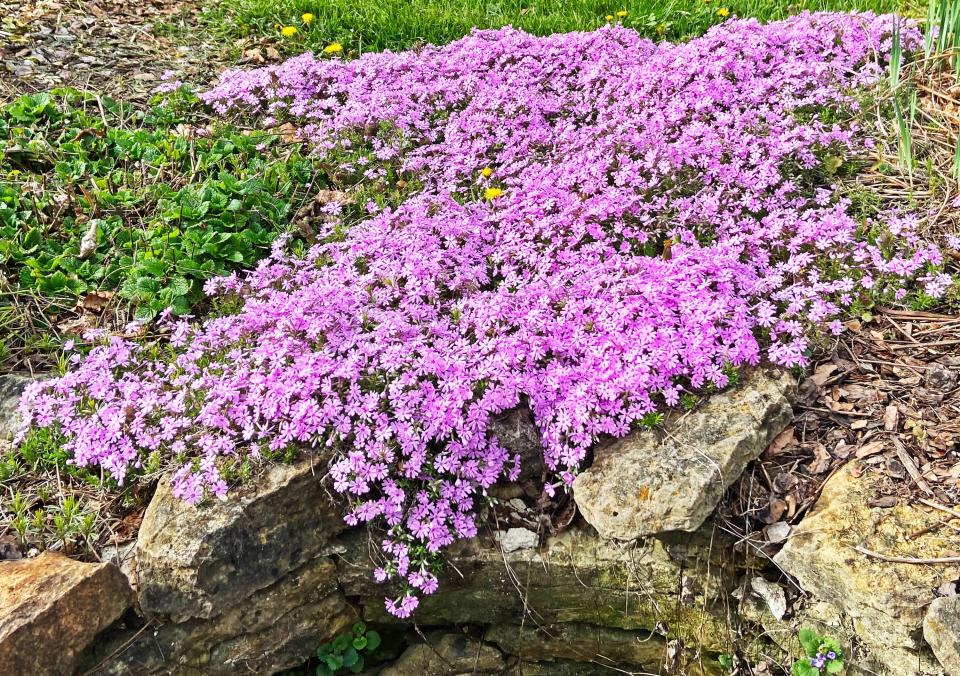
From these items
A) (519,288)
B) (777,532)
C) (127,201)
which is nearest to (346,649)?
(519,288)

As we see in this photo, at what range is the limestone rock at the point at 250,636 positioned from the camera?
310cm

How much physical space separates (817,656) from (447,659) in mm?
1740

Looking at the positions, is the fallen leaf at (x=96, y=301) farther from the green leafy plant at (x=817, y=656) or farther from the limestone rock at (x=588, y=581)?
the green leafy plant at (x=817, y=656)

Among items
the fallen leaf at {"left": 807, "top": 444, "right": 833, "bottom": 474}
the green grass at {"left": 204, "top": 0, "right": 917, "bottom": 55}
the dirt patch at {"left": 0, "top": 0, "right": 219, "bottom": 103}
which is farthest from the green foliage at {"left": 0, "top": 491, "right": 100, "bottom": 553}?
the green grass at {"left": 204, "top": 0, "right": 917, "bottom": 55}

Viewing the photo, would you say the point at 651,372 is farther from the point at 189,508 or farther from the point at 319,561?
the point at 189,508

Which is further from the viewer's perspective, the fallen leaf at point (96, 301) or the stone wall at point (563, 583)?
the fallen leaf at point (96, 301)

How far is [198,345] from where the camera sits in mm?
3818

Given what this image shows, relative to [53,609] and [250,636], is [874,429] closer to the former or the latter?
[250,636]

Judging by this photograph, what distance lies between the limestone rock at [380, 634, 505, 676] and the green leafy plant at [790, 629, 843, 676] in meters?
1.44

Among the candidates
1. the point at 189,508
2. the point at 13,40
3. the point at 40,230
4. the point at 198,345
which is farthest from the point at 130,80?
the point at 189,508

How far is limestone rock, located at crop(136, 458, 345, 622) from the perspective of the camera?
3096 mm

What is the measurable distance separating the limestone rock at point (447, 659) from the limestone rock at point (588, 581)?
0.81 ft

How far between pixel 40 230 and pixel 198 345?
167 centimetres

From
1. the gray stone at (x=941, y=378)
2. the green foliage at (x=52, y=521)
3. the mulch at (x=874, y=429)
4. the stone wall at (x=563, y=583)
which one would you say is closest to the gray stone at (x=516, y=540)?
the stone wall at (x=563, y=583)
